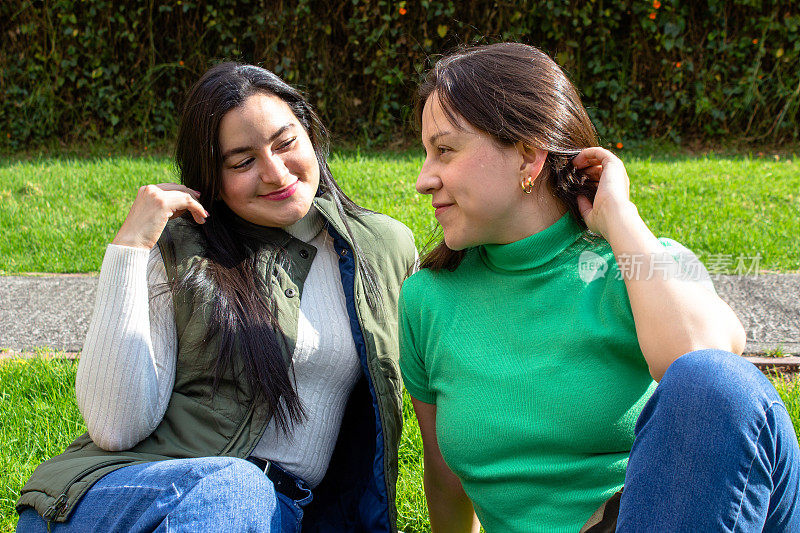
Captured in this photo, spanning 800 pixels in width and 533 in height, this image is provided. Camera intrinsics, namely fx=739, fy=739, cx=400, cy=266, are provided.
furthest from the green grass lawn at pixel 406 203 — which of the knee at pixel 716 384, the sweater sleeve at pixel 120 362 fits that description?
the knee at pixel 716 384

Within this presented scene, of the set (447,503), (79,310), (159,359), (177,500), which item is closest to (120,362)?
(159,359)

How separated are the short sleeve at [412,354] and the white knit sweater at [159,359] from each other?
0.18 metres

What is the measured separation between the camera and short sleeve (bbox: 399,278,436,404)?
87.7 inches

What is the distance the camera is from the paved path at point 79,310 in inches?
148

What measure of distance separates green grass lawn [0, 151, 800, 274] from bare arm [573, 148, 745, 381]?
7.42 ft

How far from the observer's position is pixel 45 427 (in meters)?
3.12

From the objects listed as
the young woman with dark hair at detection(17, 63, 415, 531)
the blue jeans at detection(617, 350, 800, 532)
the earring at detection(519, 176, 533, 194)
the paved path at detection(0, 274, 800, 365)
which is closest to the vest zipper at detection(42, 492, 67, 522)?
the young woman with dark hair at detection(17, 63, 415, 531)

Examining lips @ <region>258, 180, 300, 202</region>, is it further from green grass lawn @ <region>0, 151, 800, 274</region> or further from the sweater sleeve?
green grass lawn @ <region>0, 151, 800, 274</region>

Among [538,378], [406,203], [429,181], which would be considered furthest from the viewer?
[406,203]

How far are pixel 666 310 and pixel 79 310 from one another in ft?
11.5

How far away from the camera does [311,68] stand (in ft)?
23.7

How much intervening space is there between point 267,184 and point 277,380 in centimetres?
62

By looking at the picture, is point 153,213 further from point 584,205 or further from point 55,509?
point 584,205

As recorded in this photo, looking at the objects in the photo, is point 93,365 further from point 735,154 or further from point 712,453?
point 735,154
